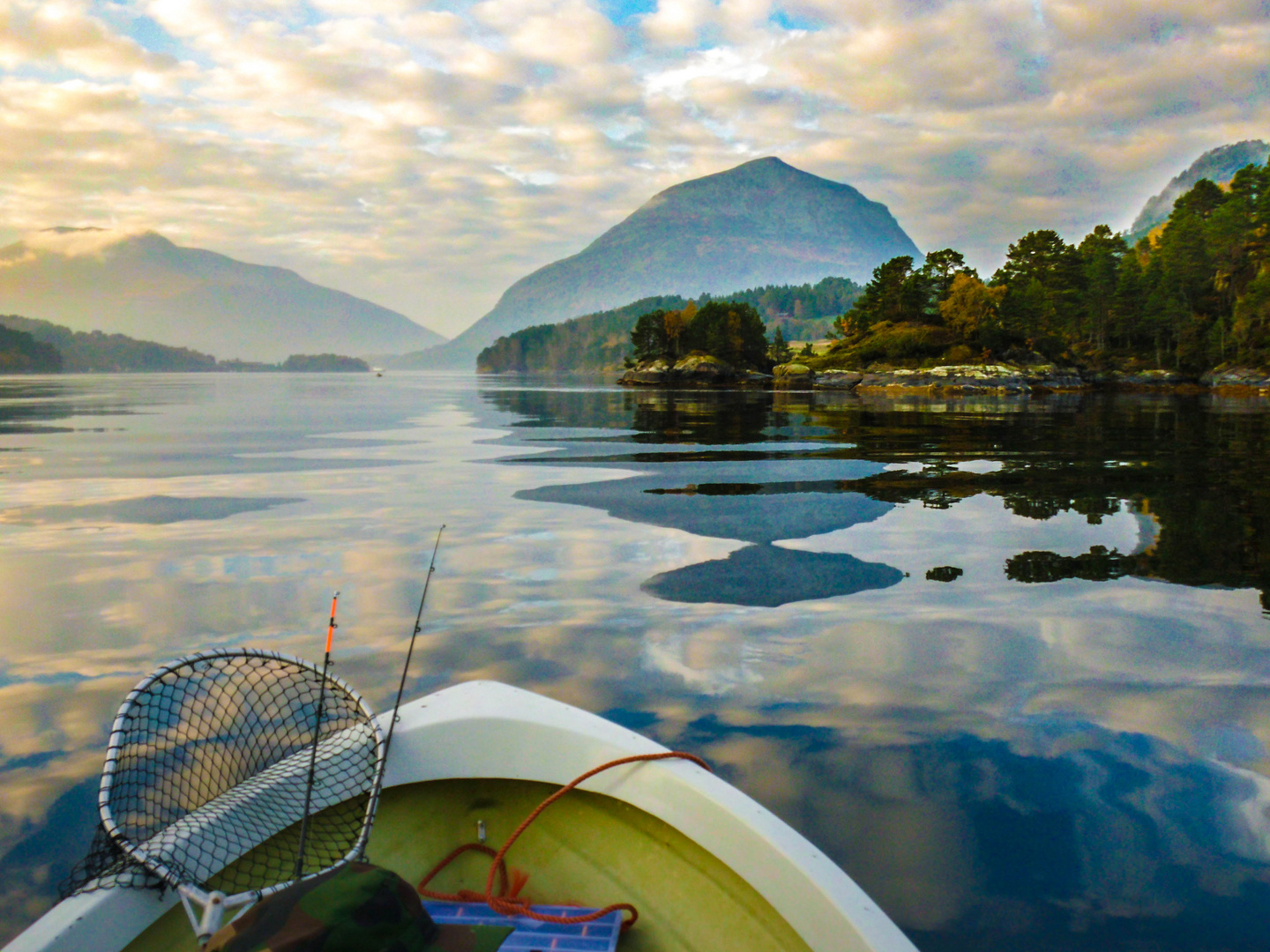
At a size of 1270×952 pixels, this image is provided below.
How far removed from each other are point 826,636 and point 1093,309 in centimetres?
12750

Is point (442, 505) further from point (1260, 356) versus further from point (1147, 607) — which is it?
point (1260, 356)

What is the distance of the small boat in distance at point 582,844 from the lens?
9.67 ft

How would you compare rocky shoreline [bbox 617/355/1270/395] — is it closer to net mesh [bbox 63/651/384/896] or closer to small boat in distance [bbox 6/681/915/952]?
small boat in distance [bbox 6/681/915/952]

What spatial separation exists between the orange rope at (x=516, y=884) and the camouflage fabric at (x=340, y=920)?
1.46 feet

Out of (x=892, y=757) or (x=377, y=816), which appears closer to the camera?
(x=377, y=816)

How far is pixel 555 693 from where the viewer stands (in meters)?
6.38

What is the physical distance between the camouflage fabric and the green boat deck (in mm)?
827

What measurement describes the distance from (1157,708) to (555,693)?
4803mm

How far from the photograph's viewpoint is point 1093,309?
114 meters

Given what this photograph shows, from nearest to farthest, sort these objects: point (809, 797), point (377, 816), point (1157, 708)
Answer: point (377, 816)
point (809, 797)
point (1157, 708)

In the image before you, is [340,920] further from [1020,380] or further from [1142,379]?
[1142,379]

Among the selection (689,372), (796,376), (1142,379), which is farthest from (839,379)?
(1142,379)

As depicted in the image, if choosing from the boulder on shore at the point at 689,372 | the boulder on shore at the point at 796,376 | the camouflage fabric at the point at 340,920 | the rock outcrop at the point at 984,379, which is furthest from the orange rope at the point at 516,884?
the boulder on shore at the point at 689,372

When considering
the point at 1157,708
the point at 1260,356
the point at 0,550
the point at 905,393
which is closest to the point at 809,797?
the point at 1157,708
